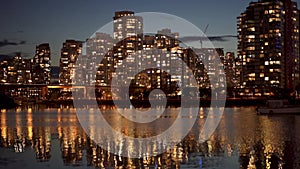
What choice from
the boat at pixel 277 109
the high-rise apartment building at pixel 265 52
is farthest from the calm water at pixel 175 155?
the high-rise apartment building at pixel 265 52

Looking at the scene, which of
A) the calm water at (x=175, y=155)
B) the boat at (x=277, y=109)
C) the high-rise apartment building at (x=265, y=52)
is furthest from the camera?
the high-rise apartment building at (x=265, y=52)

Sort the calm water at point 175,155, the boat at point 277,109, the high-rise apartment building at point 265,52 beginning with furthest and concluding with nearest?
the high-rise apartment building at point 265,52 → the boat at point 277,109 → the calm water at point 175,155

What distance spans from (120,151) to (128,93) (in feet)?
504

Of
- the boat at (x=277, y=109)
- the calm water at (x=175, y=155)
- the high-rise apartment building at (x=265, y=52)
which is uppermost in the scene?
the high-rise apartment building at (x=265, y=52)

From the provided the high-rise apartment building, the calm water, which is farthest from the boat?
the high-rise apartment building

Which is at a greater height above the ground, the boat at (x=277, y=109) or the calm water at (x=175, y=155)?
the boat at (x=277, y=109)

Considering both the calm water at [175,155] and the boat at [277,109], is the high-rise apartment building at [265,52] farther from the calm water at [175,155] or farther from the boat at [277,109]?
the calm water at [175,155]

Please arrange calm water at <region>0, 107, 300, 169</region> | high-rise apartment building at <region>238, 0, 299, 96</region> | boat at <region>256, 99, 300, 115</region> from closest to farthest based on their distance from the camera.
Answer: calm water at <region>0, 107, 300, 169</region>, boat at <region>256, 99, 300, 115</region>, high-rise apartment building at <region>238, 0, 299, 96</region>

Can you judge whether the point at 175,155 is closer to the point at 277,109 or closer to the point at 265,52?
the point at 277,109

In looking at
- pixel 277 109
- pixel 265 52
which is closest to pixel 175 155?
pixel 277 109

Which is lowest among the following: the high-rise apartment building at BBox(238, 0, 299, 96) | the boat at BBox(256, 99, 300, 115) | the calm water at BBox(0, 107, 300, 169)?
the calm water at BBox(0, 107, 300, 169)

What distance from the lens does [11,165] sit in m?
23.1

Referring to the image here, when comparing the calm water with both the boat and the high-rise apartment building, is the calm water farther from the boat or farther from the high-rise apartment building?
the high-rise apartment building

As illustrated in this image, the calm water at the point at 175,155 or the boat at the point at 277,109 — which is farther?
the boat at the point at 277,109
